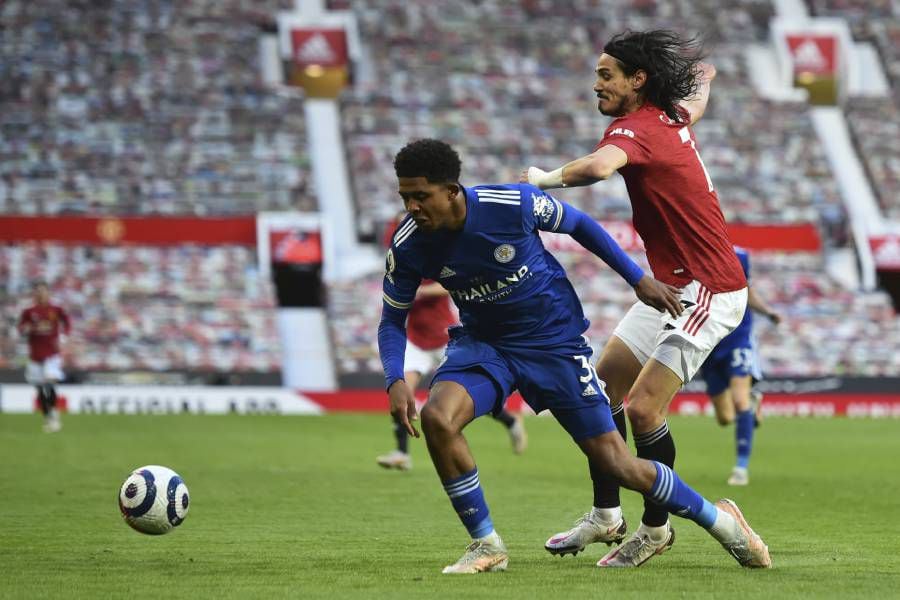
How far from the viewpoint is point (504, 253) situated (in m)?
6.89

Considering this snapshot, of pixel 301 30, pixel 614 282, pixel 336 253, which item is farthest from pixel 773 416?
pixel 301 30

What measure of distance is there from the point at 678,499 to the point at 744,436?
7.41 meters

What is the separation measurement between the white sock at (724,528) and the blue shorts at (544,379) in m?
0.70

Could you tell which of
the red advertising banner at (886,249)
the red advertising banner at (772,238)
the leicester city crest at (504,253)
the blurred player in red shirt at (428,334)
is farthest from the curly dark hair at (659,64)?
the red advertising banner at (886,249)

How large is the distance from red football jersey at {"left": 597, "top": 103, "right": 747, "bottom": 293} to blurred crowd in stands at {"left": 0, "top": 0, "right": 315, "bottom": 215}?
27587 mm

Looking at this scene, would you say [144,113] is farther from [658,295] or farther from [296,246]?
[658,295]

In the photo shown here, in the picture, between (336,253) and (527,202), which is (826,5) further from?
(527,202)

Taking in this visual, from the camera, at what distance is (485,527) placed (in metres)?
7.02

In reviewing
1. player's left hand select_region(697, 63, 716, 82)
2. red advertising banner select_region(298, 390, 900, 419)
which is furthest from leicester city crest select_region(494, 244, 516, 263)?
red advertising banner select_region(298, 390, 900, 419)

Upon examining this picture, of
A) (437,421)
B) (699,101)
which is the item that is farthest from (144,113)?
(437,421)

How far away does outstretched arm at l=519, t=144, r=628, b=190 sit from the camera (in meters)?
6.72

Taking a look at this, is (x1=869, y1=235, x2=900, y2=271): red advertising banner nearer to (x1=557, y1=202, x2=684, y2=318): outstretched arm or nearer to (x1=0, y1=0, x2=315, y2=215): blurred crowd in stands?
(x1=0, y1=0, x2=315, y2=215): blurred crowd in stands

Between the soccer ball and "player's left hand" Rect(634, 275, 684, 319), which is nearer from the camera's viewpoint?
"player's left hand" Rect(634, 275, 684, 319)

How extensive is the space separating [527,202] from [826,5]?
38678mm
